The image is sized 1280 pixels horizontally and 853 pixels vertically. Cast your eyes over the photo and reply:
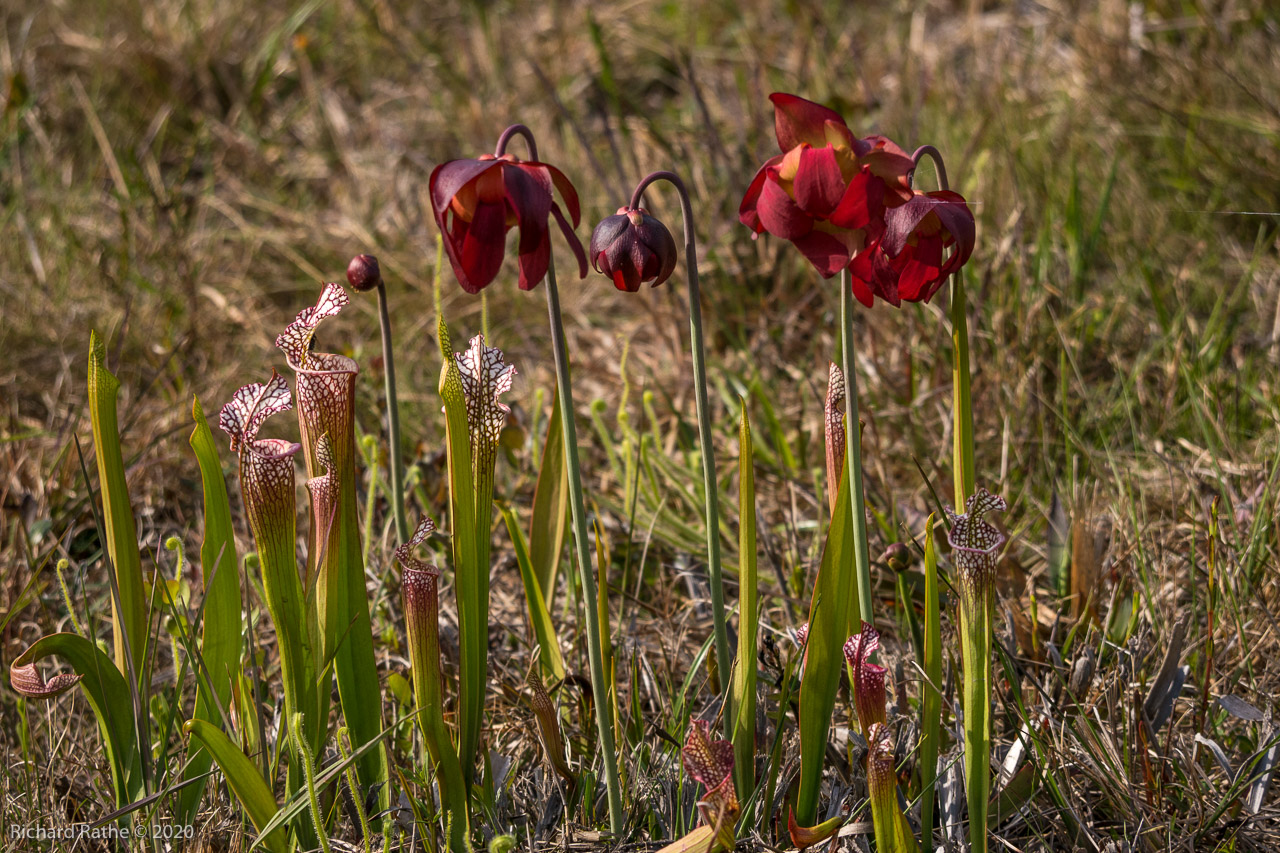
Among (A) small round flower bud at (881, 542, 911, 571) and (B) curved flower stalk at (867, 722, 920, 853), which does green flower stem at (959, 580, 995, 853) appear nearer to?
(B) curved flower stalk at (867, 722, 920, 853)

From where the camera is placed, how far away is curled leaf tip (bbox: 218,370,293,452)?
112cm

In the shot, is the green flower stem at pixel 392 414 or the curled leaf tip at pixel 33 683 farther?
the green flower stem at pixel 392 414

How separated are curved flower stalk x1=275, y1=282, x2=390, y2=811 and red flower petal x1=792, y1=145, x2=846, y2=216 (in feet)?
1.75

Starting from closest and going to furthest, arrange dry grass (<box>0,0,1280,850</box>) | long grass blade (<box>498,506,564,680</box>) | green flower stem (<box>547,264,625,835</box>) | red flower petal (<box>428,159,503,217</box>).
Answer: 1. red flower petal (<box>428,159,503,217</box>)
2. green flower stem (<box>547,264,625,835</box>)
3. long grass blade (<box>498,506,564,680</box>)
4. dry grass (<box>0,0,1280,850</box>)

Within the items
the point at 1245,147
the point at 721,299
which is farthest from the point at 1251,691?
the point at 1245,147

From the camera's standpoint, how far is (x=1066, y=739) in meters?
1.30

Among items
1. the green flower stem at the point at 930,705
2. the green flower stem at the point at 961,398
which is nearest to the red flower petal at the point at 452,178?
the green flower stem at the point at 961,398

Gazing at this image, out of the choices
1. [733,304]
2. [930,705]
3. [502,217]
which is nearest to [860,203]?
[502,217]

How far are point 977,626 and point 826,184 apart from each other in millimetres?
488

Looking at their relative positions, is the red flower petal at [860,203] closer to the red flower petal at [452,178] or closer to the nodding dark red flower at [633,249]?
the nodding dark red flower at [633,249]

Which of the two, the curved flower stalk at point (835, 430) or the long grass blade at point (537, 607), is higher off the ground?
the curved flower stalk at point (835, 430)

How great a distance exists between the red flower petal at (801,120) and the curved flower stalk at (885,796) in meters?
0.61

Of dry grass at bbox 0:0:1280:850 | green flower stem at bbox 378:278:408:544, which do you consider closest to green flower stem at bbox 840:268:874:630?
dry grass at bbox 0:0:1280:850

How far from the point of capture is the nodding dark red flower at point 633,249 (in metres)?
0.99
